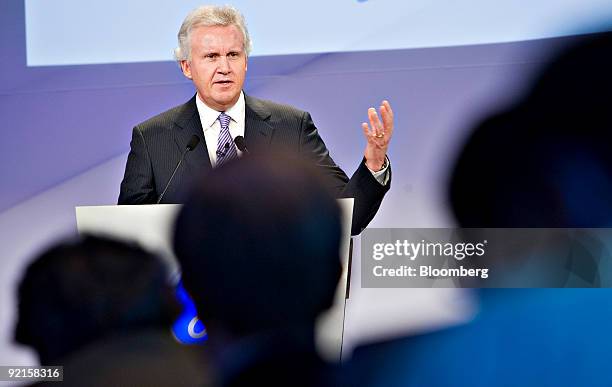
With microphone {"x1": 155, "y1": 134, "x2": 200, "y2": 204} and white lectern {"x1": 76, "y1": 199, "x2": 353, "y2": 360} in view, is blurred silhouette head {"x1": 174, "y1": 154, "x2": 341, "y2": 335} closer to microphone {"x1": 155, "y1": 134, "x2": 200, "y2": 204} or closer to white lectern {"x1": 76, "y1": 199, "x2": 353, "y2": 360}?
white lectern {"x1": 76, "y1": 199, "x2": 353, "y2": 360}

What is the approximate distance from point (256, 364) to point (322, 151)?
1.14m

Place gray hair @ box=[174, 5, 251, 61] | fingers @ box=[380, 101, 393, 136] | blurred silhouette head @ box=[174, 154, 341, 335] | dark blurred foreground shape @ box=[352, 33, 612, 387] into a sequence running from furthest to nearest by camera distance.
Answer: dark blurred foreground shape @ box=[352, 33, 612, 387] < gray hair @ box=[174, 5, 251, 61] < fingers @ box=[380, 101, 393, 136] < blurred silhouette head @ box=[174, 154, 341, 335]

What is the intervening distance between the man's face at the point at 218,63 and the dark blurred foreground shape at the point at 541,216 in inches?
41.1

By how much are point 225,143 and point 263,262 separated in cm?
98

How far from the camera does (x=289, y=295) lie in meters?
1.51

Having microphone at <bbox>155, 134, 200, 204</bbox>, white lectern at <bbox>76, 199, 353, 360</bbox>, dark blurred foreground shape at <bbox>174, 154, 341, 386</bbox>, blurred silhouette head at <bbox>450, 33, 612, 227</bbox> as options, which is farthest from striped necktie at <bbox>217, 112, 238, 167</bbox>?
blurred silhouette head at <bbox>450, 33, 612, 227</bbox>

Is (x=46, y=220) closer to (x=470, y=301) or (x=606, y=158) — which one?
(x=470, y=301)

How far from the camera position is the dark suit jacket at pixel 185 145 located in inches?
93.4

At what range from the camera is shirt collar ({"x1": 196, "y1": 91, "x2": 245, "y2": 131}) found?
258 centimetres

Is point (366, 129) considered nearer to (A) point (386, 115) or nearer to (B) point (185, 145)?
(A) point (386, 115)

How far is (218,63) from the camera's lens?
2.56 meters

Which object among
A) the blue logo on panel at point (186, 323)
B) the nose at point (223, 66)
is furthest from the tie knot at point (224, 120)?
the blue logo on panel at point (186, 323)

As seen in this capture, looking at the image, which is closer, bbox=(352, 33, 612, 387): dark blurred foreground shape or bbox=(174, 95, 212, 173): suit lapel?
bbox=(174, 95, 212, 173): suit lapel

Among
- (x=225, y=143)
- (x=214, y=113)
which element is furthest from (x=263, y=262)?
(x=214, y=113)
